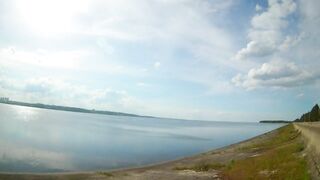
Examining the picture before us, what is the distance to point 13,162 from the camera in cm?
4350

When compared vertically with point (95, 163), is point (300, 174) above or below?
above

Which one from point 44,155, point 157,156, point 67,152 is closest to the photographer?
point 44,155

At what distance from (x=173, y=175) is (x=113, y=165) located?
16766 millimetres

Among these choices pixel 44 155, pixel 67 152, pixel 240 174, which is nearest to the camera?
pixel 240 174

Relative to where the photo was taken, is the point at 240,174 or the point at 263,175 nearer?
the point at 263,175

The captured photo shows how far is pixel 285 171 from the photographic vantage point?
24.3 metres

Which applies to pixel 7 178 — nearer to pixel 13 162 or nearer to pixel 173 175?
pixel 13 162

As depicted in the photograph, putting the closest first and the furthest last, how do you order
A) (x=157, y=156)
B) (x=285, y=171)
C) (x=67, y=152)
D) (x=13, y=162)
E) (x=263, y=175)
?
1. (x=285, y=171)
2. (x=263, y=175)
3. (x=13, y=162)
4. (x=67, y=152)
5. (x=157, y=156)

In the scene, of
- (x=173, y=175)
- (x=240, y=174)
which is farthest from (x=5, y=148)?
(x=240, y=174)

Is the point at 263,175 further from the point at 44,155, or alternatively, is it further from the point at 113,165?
the point at 44,155

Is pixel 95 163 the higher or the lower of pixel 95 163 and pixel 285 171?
the lower

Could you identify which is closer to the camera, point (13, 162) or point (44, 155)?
point (13, 162)

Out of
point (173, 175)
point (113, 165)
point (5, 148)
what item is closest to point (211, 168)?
point (173, 175)

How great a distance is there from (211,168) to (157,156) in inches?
1018
